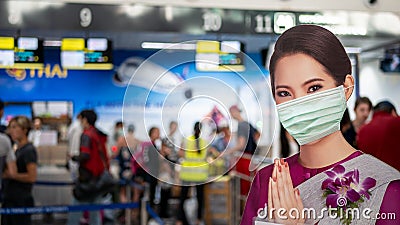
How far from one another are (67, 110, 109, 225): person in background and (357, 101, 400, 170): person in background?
2366mm

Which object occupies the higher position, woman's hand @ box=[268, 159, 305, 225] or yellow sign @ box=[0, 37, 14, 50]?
yellow sign @ box=[0, 37, 14, 50]

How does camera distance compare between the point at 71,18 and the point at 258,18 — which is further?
the point at 71,18

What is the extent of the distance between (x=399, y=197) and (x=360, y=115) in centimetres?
65

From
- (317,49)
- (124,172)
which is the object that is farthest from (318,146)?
(124,172)

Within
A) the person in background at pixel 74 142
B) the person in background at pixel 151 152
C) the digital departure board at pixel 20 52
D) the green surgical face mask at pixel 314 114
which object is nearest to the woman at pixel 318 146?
the green surgical face mask at pixel 314 114

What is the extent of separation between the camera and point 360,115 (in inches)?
123

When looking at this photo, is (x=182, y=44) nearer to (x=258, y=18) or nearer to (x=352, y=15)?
(x=258, y=18)

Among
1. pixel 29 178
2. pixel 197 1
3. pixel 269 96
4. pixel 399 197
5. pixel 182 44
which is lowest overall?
pixel 29 178

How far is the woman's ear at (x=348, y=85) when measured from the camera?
2.62 metres

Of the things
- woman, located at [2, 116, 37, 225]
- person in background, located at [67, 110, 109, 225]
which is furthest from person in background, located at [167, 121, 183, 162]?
woman, located at [2, 116, 37, 225]

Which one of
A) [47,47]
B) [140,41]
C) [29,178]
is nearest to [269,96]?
[140,41]

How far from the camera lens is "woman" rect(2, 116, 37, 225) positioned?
4727 mm

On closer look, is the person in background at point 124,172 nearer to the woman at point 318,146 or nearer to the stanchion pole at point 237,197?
the stanchion pole at point 237,197

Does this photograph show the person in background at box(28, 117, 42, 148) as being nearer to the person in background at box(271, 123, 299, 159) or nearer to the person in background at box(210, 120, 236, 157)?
the person in background at box(210, 120, 236, 157)
